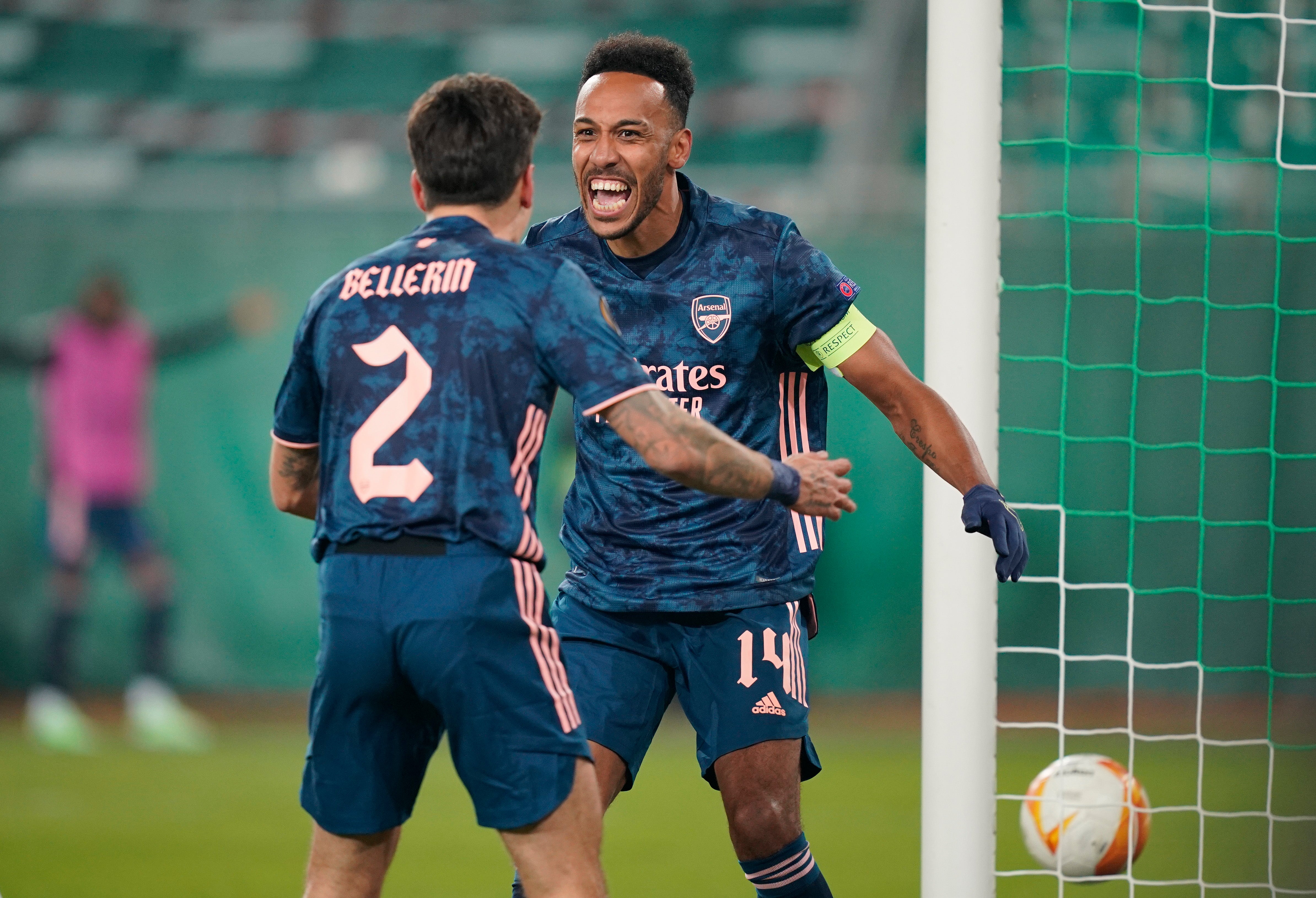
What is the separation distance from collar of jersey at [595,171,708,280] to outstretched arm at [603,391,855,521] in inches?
38.2

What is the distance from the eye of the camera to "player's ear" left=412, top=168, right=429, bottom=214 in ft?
9.43

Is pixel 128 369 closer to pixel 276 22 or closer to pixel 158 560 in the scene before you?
pixel 158 560

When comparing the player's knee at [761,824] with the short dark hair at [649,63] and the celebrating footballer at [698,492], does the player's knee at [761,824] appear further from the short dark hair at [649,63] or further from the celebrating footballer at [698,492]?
the short dark hair at [649,63]

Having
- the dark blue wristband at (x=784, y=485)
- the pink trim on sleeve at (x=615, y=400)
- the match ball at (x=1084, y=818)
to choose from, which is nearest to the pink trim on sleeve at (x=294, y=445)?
the pink trim on sleeve at (x=615, y=400)

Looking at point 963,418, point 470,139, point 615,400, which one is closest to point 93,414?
point 963,418

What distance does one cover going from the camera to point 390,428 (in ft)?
8.75

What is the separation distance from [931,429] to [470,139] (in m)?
1.36

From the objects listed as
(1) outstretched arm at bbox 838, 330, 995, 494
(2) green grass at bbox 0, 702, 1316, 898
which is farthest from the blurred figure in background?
(1) outstretched arm at bbox 838, 330, 995, 494

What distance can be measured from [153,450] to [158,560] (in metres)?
0.76

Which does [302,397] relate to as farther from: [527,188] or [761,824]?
[761,824]

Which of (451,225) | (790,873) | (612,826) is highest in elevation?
(451,225)

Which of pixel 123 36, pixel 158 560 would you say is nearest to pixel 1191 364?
pixel 158 560

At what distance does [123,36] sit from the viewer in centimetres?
1188

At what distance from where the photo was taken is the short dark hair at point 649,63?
12.1 ft
